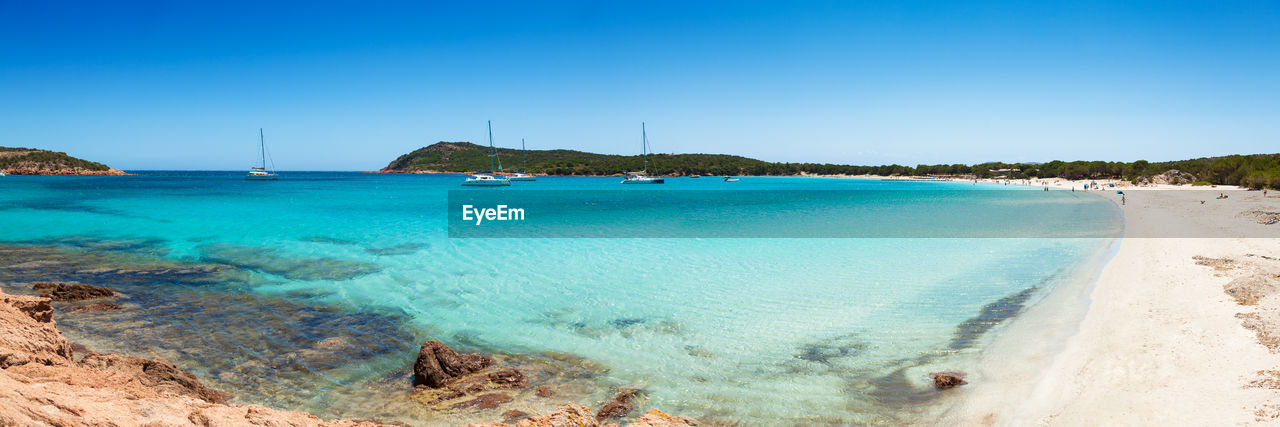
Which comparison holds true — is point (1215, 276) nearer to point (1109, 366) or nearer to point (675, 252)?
point (1109, 366)

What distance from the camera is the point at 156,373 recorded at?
5977mm

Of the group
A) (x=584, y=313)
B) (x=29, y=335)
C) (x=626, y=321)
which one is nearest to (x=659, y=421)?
(x=626, y=321)

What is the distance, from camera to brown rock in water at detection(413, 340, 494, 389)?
6691 mm

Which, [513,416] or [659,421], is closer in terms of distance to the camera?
[659,421]

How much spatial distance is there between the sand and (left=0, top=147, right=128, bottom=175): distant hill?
196m

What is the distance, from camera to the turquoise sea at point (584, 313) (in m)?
6.75

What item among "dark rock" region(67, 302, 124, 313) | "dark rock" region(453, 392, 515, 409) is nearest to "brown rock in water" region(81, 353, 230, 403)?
"dark rock" region(453, 392, 515, 409)

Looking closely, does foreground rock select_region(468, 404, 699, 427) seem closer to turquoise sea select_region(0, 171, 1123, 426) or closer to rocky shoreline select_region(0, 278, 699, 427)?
rocky shoreline select_region(0, 278, 699, 427)

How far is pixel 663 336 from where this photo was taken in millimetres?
8992

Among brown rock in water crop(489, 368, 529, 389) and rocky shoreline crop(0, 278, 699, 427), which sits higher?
rocky shoreline crop(0, 278, 699, 427)

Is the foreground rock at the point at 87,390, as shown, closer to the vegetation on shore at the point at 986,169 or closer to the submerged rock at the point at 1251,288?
the submerged rock at the point at 1251,288

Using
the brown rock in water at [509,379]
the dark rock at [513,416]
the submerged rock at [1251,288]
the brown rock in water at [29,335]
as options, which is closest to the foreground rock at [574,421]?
the dark rock at [513,416]

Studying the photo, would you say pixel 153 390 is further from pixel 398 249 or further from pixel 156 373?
pixel 398 249

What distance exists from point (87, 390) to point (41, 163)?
193m
